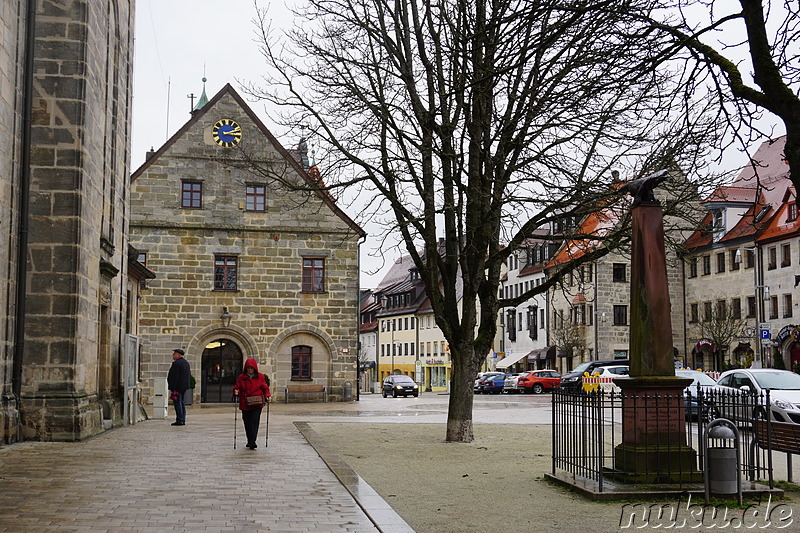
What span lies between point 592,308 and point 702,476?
55.2 metres

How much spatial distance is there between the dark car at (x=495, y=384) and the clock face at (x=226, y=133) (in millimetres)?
25838

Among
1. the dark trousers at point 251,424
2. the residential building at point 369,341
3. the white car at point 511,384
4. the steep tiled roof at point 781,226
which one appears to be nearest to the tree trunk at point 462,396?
the dark trousers at point 251,424

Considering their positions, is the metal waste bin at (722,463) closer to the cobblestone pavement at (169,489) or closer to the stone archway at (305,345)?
the cobblestone pavement at (169,489)

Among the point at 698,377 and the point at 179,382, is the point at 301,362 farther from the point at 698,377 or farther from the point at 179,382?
the point at 698,377

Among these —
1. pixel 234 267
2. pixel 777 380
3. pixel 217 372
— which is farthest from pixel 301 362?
pixel 777 380

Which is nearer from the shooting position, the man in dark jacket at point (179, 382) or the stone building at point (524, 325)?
the man in dark jacket at point (179, 382)

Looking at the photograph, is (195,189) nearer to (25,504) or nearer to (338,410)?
(338,410)

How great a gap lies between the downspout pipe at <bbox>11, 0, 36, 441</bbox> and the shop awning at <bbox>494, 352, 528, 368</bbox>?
202ft

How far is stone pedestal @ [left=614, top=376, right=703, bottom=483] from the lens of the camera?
34.8 ft

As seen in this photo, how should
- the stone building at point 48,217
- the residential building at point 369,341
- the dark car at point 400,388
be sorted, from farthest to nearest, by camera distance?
the residential building at point 369,341 < the dark car at point 400,388 < the stone building at point 48,217

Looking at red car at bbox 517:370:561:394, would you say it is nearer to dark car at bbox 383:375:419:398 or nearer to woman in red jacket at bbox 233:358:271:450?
dark car at bbox 383:375:419:398

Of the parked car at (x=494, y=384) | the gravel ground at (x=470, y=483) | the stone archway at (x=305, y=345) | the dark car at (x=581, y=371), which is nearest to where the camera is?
the gravel ground at (x=470, y=483)

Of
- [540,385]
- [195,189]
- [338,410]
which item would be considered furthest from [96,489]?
[540,385]

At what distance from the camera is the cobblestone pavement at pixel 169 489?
862cm
